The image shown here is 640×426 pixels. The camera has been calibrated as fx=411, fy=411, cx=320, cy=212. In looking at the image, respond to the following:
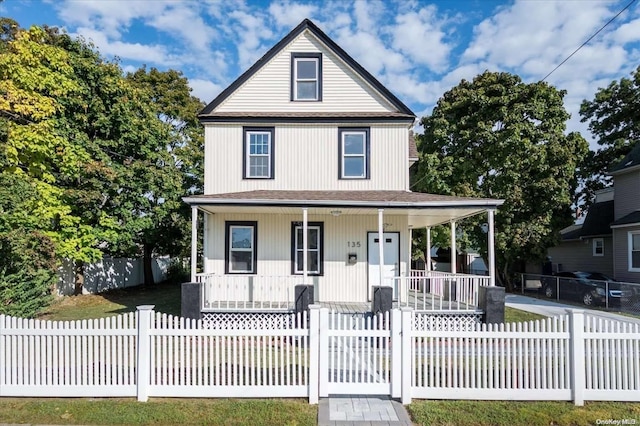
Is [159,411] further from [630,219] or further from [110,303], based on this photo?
[630,219]

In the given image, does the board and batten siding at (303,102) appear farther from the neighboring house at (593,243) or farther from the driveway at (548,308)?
the neighboring house at (593,243)

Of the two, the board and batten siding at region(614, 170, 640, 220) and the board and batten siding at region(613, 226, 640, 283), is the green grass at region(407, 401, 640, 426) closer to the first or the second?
the board and batten siding at region(613, 226, 640, 283)

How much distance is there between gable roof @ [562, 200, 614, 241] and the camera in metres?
21.0

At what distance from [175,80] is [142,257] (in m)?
10.5

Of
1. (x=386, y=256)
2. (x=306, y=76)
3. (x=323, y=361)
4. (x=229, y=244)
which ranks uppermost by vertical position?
(x=306, y=76)

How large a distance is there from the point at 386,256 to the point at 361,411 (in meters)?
7.70

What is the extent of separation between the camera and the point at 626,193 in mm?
18922

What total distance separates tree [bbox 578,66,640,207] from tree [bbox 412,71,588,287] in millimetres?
5643

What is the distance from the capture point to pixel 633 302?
13844 mm

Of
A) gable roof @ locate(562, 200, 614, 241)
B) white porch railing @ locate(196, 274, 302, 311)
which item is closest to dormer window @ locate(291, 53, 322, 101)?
white porch railing @ locate(196, 274, 302, 311)

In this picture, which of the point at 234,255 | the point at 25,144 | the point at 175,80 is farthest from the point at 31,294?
the point at 175,80

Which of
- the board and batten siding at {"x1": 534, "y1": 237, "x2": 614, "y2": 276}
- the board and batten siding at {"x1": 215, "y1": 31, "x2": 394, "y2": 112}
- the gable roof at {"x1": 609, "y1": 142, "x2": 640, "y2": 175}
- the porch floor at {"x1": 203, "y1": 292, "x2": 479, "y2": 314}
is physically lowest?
the porch floor at {"x1": 203, "y1": 292, "x2": 479, "y2": 314}

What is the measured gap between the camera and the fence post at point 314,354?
18.1 feet

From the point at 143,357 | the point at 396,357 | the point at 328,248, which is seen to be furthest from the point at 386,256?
the point at 143,357
